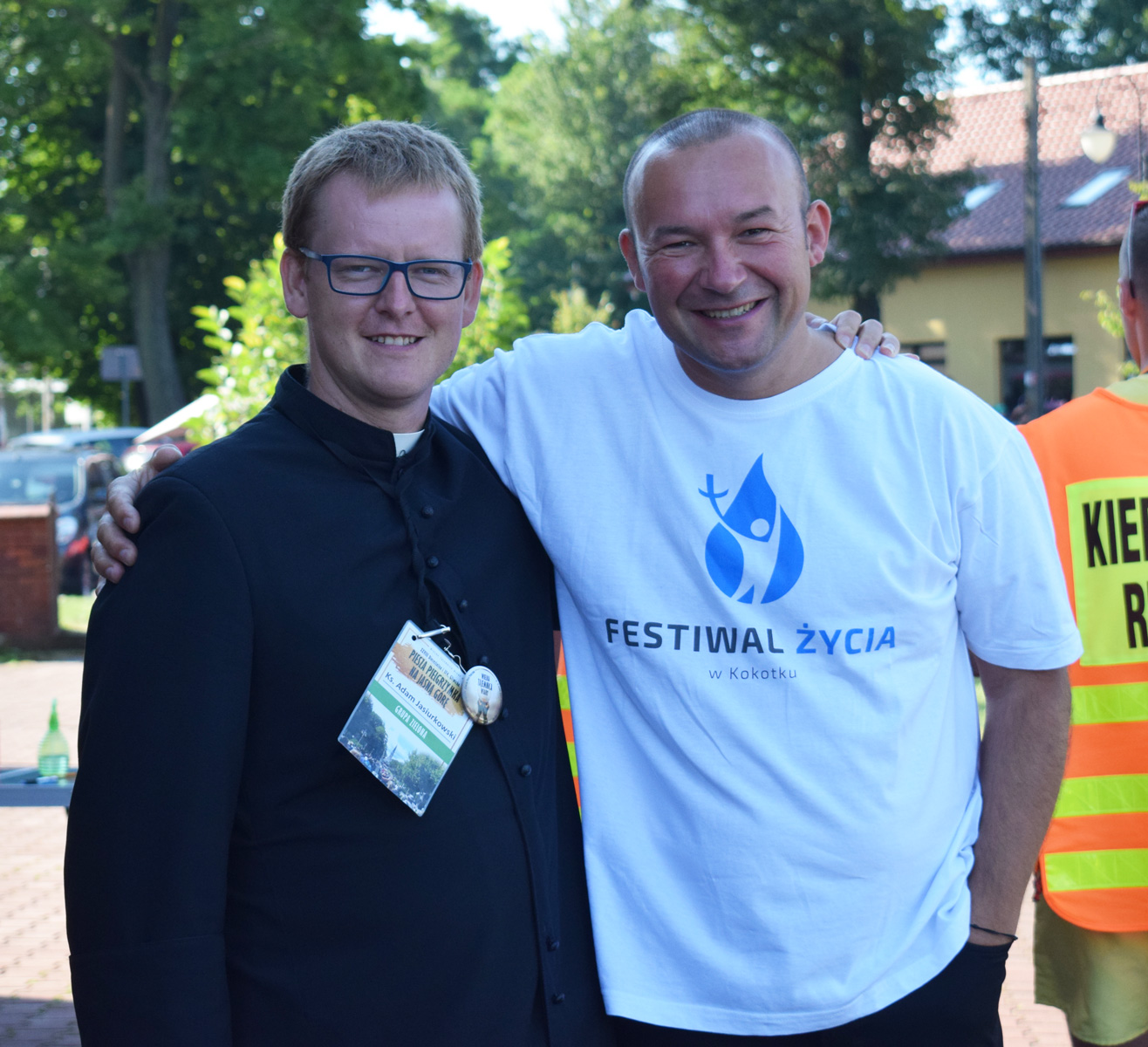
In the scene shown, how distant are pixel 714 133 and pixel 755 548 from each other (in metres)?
0.83

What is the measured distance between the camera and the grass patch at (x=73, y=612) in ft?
51.4

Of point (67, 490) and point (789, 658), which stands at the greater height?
point (67, 490)

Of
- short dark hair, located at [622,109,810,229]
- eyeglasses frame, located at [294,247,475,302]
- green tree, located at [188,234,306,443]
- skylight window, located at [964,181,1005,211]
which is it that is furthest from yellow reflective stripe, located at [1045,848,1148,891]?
skylight window, located at [964,181,1005,211]

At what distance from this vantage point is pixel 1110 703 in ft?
9.56

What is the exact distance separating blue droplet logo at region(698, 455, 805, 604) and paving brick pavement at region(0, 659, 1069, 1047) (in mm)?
3214

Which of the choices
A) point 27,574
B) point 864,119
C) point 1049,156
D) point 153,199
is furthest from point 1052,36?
point 27,574

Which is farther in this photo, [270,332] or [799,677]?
[270,332]

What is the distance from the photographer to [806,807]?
237 cm

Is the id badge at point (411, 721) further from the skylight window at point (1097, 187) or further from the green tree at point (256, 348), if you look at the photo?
the skylight window at point (1097, 187)

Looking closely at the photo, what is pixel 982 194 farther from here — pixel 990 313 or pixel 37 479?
pixel 37 479

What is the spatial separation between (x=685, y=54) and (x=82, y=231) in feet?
46.6

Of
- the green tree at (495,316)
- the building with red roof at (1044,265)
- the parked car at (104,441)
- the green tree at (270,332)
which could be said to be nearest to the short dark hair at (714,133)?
the green tree at (495,316)

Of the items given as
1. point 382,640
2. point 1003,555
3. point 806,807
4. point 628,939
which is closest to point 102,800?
point 382,640

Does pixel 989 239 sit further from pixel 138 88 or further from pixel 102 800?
pixel 102 800
